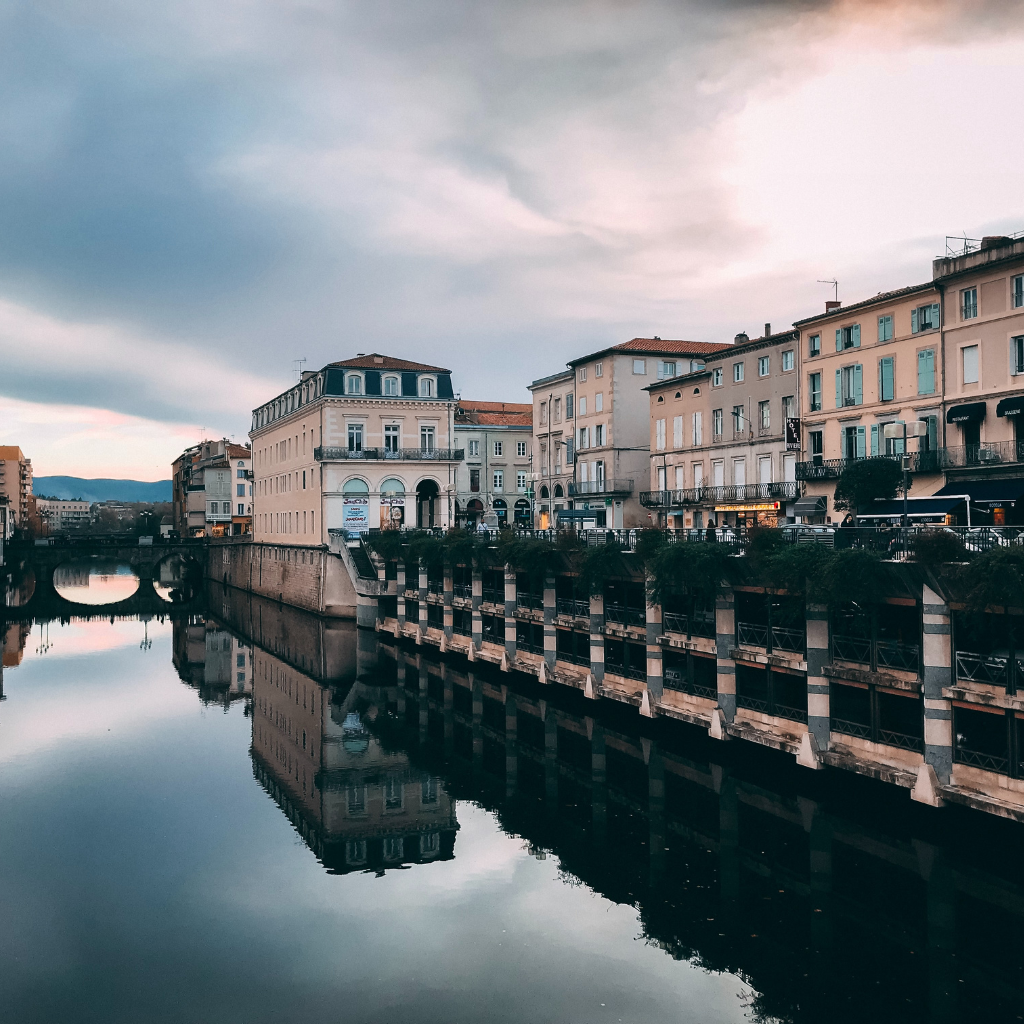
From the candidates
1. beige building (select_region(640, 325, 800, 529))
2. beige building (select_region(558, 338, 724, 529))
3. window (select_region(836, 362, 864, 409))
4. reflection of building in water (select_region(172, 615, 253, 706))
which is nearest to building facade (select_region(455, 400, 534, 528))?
beige building (select_region(558, 338, 724, 529))

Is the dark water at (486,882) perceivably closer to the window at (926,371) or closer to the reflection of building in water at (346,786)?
the reflection of building in water at (346,786)

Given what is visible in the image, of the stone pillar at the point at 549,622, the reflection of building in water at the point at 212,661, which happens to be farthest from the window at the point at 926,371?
the reflection of building in water at the point at 212,661

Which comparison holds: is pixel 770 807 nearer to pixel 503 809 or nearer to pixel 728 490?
pixel 503 809

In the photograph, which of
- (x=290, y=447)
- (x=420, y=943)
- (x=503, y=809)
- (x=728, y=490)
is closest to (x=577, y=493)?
(x=728, y=490)

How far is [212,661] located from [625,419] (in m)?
37.1

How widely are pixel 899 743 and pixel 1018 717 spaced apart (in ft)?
12.2

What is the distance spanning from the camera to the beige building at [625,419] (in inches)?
2906

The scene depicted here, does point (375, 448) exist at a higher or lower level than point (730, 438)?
higher

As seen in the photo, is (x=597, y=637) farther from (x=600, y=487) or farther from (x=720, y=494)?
(x=600, y=487)

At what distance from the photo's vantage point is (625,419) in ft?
243

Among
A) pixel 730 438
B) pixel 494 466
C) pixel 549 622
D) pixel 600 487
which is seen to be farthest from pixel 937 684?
pixel 494 466

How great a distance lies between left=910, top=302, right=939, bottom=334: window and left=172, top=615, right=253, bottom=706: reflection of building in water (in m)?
42.4

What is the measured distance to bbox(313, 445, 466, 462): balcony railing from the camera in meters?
80.4

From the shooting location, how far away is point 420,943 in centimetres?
2136
